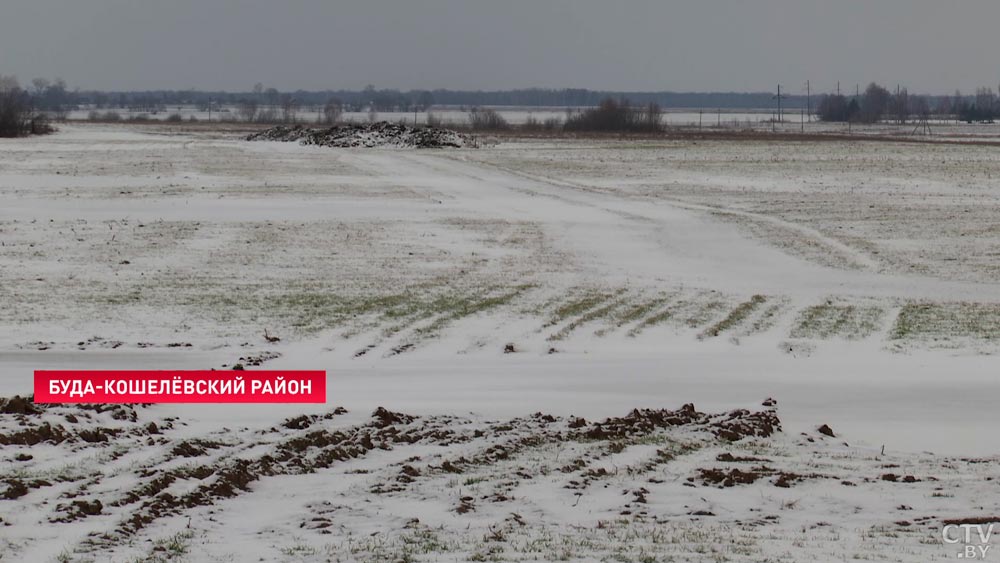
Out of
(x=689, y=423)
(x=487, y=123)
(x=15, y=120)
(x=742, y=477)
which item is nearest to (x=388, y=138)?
(x=15, y=120)

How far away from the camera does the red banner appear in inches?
464

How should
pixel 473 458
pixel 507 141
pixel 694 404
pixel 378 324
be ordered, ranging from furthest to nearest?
pixel 507 141 < pixel 378 324 < pixel 694 404 < pixel 473 458

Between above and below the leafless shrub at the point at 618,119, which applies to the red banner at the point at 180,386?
below

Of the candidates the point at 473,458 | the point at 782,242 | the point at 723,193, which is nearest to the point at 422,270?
the point at 782,242

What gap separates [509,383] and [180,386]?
11.4 feet

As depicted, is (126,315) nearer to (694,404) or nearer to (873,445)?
(694,404)

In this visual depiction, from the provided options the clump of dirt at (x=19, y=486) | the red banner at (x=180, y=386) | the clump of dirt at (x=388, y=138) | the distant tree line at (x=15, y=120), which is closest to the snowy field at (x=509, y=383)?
the clump of dirt at (x=19, y=486)

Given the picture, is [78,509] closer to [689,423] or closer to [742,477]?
[742,477]

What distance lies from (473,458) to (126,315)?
8.65 metres

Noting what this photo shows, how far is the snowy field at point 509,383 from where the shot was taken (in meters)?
7.61

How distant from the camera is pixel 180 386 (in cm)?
1231

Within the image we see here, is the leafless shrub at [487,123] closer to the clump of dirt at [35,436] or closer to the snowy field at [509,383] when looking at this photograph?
the snowy field at [509,383]

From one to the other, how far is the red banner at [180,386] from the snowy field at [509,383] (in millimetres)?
340

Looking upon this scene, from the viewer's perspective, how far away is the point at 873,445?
33.7ft
